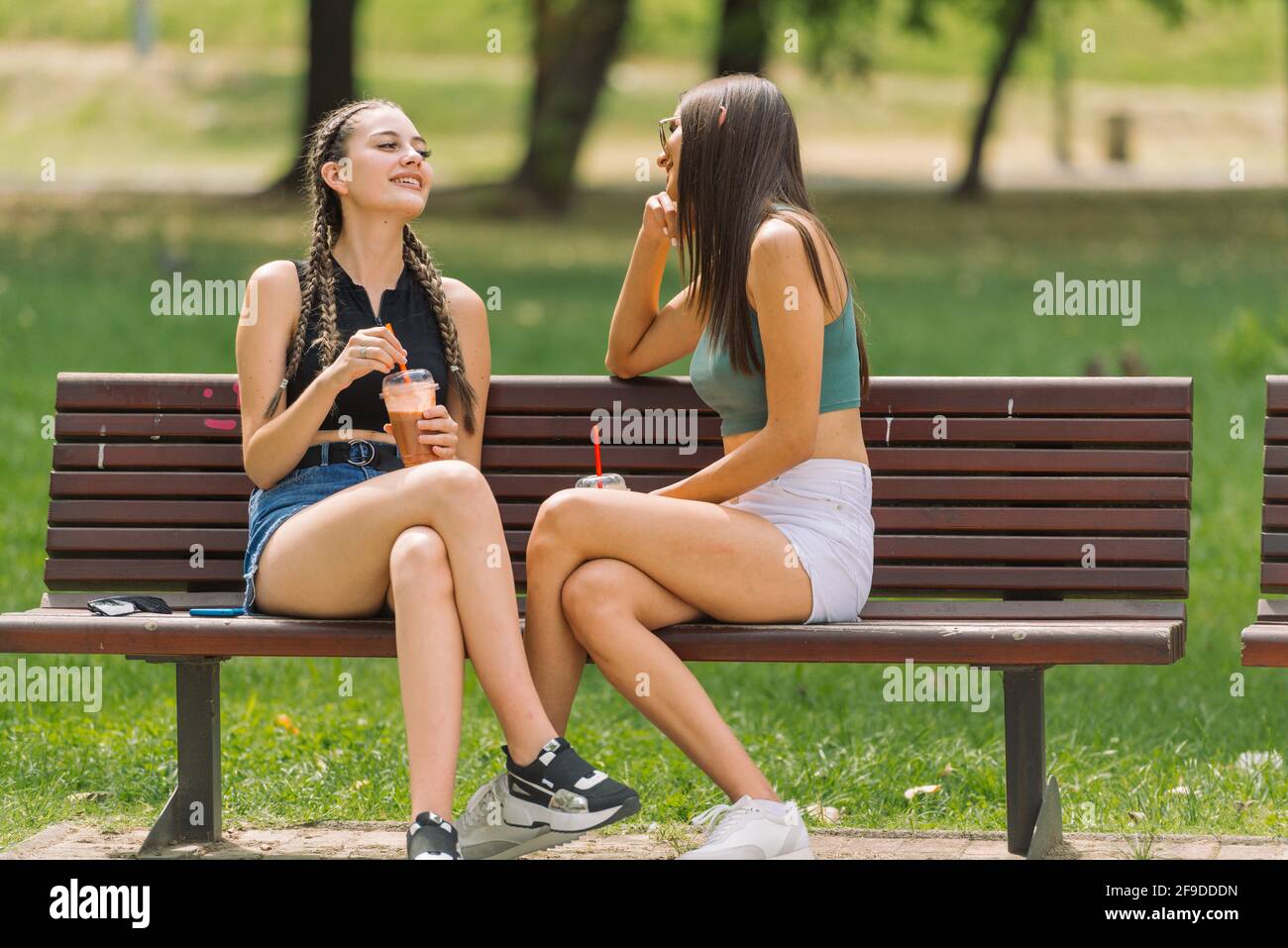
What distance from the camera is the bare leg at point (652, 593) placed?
12.5 feet

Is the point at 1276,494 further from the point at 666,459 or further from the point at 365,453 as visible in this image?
the point at 365,453

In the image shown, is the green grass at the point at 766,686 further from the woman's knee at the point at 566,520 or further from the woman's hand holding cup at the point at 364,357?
the woman's hand holding cup at the point at 364,357

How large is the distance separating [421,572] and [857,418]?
0.98m

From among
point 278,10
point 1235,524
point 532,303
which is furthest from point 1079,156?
point 1235,524

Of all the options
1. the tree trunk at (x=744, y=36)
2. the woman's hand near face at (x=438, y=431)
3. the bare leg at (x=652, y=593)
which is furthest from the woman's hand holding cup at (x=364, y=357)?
the tree trunk at (x=744, y=36)

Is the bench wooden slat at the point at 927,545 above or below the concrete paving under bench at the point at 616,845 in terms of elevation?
above

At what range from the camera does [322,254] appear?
4348 millimetres

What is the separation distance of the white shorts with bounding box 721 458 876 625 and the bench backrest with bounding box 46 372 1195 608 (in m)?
0.38

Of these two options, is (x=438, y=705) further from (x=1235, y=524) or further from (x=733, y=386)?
(x=1235, y=524)

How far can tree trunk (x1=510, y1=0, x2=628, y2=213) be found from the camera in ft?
67.1

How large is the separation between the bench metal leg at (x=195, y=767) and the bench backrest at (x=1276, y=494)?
88.8 inches

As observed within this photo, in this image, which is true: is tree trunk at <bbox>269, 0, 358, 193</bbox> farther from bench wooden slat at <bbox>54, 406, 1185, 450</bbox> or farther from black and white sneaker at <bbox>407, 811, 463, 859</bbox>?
black and white sneaker at <bbox>407, 811, 463, 859</bbox>

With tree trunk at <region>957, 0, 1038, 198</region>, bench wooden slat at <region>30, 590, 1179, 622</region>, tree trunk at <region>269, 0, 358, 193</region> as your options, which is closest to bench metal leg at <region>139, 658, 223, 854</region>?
bench wooden slat at <region>30, 590, 1179, 622</region>

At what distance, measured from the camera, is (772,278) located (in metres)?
3.93
